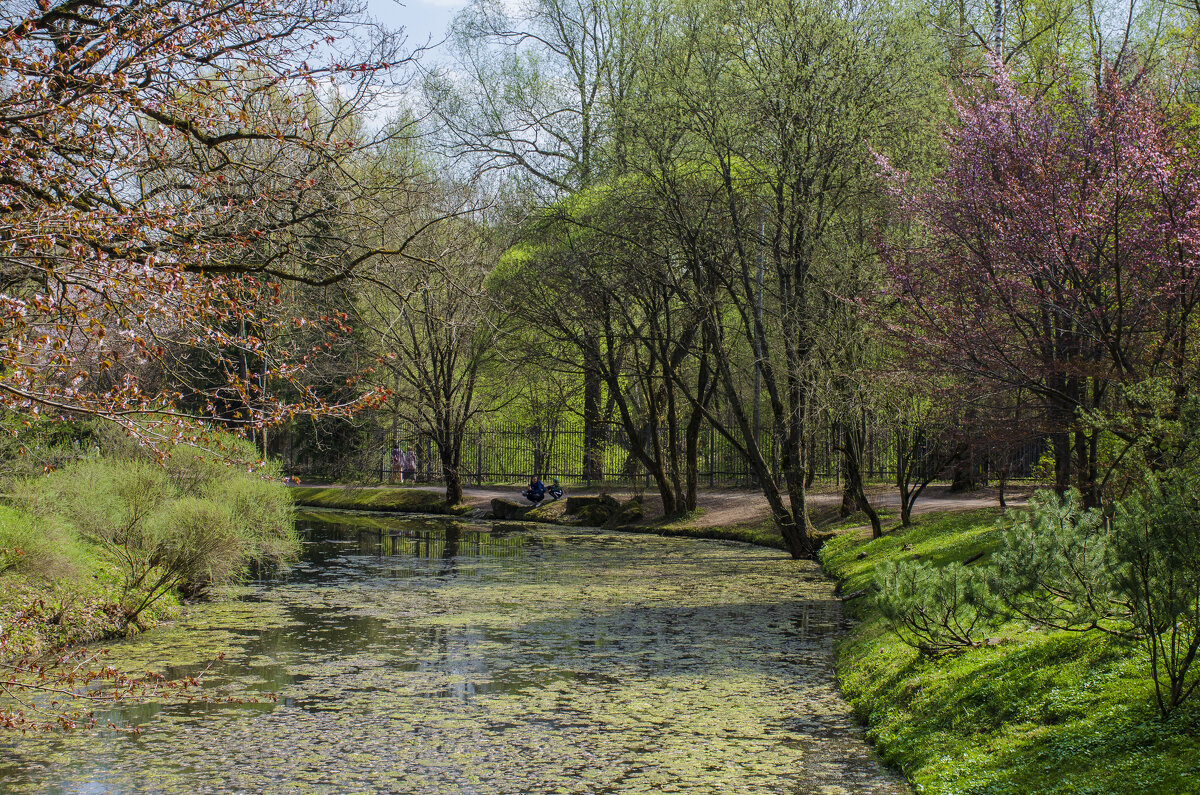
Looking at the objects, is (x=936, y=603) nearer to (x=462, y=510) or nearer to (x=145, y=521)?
(x=145, y=521)

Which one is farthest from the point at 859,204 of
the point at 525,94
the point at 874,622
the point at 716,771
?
the point at 525,94

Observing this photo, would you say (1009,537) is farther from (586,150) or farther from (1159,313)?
(586,150)

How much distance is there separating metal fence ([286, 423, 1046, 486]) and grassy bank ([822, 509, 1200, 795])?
17759 mm

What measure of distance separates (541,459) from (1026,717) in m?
25.9

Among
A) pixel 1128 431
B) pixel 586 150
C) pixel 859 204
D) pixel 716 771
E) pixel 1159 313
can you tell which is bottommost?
pixel 716 771

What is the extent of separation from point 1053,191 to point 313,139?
22.5 ft

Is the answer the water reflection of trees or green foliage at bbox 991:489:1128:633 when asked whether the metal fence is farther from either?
green foliage at bbox 991:489:1128:633

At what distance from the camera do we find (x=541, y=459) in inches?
1248

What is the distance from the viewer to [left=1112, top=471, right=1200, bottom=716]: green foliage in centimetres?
523

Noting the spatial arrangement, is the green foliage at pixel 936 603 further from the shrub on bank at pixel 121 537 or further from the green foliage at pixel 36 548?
the green foliage at pixel 36 548

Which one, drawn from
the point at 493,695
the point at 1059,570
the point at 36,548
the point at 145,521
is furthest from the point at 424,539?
the point at 1059,570

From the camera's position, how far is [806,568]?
639 inches

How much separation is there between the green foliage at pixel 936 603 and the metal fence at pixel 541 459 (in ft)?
57.4

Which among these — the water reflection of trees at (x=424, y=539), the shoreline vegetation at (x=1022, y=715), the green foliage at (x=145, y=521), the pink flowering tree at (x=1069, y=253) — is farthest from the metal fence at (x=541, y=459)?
the shoreline vegetation at (x=1022, y=715)
